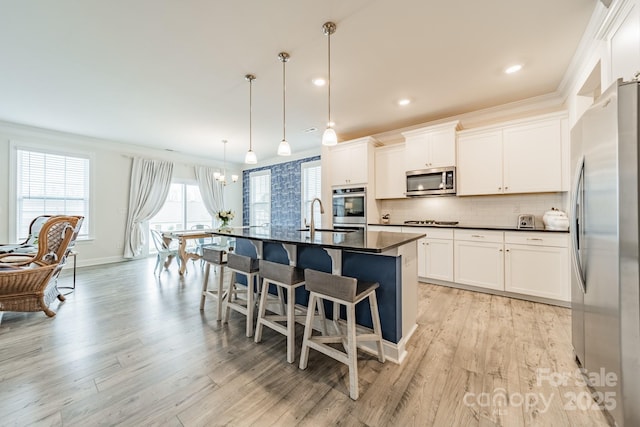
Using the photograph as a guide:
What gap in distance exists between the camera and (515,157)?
11.0 feet

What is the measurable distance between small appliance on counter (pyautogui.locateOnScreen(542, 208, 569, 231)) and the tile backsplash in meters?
0.17

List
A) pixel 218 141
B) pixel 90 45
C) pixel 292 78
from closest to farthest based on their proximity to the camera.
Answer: pixel 90 45 → pixel 292 78 → pixel 218 141

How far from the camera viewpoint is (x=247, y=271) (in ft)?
7.77

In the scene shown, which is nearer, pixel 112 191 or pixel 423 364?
pixel 423 364

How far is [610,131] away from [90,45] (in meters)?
3.92


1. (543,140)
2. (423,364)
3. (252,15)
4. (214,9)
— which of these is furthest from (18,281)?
(543,140)

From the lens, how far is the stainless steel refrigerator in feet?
3.82

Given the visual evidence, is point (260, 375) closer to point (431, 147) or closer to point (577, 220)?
point (577, 220)

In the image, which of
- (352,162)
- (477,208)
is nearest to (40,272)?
(352,162)

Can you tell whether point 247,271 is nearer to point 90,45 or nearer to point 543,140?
point 90,45

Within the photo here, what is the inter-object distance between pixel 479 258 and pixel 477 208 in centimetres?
92

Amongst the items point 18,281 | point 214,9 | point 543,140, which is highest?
point 214,9

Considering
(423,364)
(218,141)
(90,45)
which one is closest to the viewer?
(423,364)

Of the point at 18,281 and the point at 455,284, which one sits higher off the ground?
the point at 18,281
